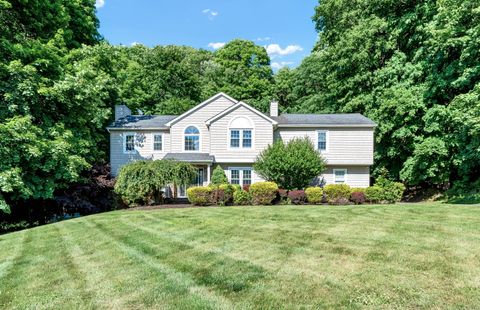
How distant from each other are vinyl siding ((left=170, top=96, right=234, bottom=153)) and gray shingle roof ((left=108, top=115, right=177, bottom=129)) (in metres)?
0.99

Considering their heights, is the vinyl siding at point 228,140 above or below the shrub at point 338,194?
above

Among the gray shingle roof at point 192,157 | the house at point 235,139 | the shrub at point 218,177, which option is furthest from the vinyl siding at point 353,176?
the gray shingle roof at point 192,157

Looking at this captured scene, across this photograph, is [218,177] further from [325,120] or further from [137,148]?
[325,120]

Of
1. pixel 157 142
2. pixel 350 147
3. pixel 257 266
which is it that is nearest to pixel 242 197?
pixel 157 142

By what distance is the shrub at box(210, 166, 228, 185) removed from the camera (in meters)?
18.7

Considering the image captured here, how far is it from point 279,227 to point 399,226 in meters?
3.17

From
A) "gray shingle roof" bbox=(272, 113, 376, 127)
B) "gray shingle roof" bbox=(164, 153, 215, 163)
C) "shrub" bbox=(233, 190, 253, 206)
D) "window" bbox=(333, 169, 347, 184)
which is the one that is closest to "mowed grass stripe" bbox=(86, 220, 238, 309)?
"shrub" bbox=(233, 190, 253, 206)

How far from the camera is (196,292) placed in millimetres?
4562

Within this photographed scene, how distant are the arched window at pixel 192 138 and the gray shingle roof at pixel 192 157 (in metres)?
0.63

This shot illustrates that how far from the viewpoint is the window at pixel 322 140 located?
20.5 metres

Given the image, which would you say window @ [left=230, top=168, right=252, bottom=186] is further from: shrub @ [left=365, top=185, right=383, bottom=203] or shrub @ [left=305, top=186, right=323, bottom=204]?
shrub @ [left=365, top=185, right=383, bottom=203]

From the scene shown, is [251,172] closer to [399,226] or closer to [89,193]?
[89,193]

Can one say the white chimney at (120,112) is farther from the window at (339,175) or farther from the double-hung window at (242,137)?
the window at (339,175)

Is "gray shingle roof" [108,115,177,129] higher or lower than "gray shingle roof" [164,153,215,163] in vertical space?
higher
